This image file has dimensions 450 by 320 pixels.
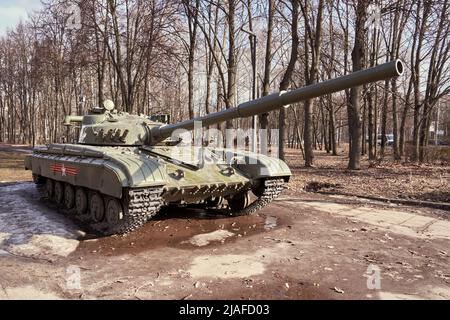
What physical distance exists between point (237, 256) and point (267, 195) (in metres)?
2.73

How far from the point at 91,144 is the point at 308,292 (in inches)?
250

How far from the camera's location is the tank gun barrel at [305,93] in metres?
4.77

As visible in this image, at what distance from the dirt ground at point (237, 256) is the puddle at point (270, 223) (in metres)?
0.04

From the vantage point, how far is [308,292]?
479cm

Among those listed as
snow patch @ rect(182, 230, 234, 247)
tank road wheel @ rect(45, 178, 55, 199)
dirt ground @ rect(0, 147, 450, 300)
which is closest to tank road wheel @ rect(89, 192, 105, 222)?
dirt ground @ rect(0, 147, 450, 300)

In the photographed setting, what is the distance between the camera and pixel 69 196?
9.37 m

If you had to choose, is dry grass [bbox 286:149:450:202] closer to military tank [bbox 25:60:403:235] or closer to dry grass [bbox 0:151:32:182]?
military tank [bbox 25:60:403:235]

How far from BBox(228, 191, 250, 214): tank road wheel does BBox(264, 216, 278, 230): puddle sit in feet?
2.16

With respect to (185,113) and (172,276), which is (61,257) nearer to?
(172,276)

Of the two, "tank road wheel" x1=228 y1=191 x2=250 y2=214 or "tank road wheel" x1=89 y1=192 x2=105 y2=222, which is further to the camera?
"tank road wheel" x1=228 y1=191 x2=250 y2=214

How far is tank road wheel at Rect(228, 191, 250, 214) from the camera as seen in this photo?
30.7 feet

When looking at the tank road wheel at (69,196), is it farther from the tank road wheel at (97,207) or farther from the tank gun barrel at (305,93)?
the tank gun barrel at (305,93)

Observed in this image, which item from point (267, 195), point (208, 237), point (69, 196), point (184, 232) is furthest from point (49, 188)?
point (267, 195)

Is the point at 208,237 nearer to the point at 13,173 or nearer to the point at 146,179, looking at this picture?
the point at 146,179
